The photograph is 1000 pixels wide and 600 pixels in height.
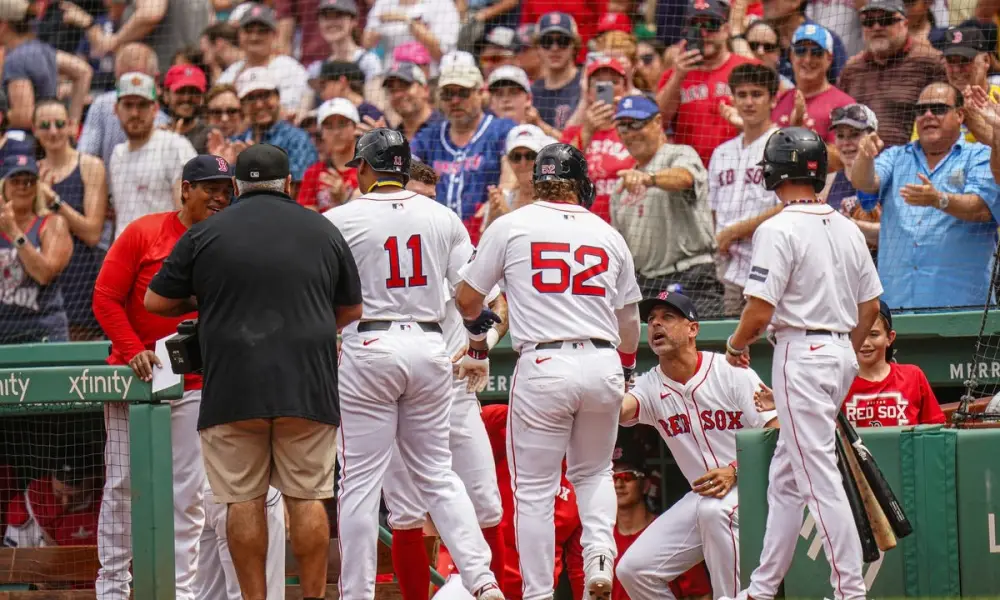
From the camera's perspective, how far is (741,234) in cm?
812

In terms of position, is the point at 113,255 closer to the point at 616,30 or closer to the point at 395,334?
the point at 395,334

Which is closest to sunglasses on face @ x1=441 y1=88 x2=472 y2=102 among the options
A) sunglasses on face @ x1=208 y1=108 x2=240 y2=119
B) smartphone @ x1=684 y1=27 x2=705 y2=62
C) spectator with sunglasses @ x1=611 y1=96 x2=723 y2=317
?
spectator with sunglasses @ x1=611 y1=96 x2=723 y2=317

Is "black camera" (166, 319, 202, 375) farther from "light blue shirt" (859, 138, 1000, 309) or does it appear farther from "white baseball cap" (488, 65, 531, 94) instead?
"white baseball cap" (488, 65, 531, 94)

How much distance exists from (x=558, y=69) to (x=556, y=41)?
19 cm

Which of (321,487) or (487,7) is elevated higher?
(487,7)

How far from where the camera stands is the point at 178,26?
12438mm

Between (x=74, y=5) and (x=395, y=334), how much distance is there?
8.51m

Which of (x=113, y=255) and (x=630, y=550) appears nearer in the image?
(x=113, y=255)

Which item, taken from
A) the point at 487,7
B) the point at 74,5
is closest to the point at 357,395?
the point at 487,7

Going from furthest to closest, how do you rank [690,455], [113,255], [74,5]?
1. [74,5]
2. [690,455]
3. [113,255]

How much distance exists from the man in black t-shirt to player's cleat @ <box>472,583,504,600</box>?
0.65m

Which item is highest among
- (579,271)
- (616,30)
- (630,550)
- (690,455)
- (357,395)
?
(616,30)

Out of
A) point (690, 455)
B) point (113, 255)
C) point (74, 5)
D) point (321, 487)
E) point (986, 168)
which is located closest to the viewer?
point (321, 487)

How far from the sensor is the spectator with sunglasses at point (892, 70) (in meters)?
8.53
